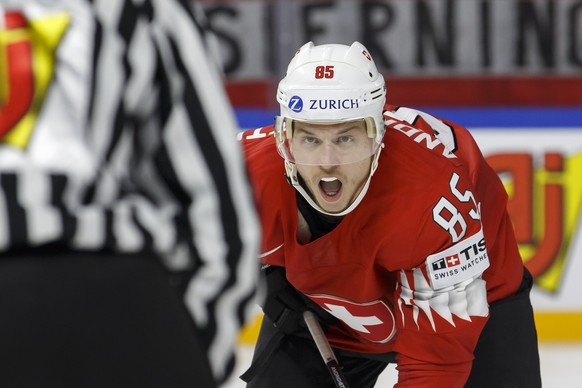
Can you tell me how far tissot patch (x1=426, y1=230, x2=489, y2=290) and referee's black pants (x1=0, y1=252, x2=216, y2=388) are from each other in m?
1.03

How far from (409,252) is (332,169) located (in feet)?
0.61

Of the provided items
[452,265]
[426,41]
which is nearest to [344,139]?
[452,265]

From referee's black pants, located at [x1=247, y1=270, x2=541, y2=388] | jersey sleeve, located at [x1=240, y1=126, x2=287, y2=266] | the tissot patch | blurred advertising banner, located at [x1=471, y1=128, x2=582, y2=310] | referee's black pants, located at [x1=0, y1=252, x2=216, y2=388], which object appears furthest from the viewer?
blurred advertising banner, located at [x1=471, y1=128, x2=582, y2=310]

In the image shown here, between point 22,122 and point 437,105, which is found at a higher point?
point 22,122

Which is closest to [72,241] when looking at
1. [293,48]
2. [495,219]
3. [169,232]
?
[169,232]

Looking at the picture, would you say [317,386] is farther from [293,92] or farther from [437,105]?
[437,105]

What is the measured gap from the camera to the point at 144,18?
82cm

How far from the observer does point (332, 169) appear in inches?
72.7

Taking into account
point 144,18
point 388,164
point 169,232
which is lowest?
point 388,164

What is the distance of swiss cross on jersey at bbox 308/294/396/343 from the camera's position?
1977 mm

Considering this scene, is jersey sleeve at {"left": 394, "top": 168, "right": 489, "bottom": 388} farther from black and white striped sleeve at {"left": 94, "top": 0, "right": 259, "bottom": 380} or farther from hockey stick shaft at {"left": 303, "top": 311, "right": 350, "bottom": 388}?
black and white striped sleeve at {"left": 94, "top": 0, "right": 259, "bottom": 380}

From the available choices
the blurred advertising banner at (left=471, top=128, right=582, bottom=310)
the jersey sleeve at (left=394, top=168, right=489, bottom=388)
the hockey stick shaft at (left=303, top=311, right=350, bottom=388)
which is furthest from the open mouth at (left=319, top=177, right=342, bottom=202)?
the blurred advertising banner at (left=471, top=128, right=582, bottom=310)

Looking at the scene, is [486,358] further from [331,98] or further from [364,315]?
[331,98]

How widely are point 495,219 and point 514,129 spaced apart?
1.61 m
